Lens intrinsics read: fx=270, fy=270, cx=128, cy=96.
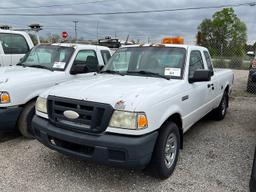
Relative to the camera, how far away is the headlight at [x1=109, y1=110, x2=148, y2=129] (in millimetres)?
2863

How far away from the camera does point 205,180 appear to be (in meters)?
3.47

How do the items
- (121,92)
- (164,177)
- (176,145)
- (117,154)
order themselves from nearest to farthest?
(117,154) → (121,92) → (164,177) → (176,145)

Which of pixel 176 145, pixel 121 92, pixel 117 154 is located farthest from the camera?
pixel 176 145

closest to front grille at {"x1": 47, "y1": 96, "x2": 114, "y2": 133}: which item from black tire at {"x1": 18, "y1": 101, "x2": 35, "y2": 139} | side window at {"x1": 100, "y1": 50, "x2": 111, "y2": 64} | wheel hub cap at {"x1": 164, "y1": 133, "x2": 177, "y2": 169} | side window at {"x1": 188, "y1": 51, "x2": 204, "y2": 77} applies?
wheel hub cap at {"x1": 164, "y1": 133, "x2": 177, "y2": 169}

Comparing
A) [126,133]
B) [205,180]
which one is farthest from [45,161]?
[205,180]

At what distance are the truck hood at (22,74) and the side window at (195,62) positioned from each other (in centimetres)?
258

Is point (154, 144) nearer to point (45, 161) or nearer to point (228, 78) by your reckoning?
point (45, 161)

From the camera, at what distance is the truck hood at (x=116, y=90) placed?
2.98 m

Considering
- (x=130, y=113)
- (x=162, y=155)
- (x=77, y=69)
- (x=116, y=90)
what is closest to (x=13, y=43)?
(x=77, y=69)

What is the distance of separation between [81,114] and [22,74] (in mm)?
2261

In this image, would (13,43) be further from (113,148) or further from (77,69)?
(113,148)

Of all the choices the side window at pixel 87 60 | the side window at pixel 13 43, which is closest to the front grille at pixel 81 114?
the side window at pixel 87 60

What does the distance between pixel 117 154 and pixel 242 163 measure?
213cm

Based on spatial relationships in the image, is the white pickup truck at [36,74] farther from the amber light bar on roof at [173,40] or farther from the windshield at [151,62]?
the amber light bar on roof at [173,40]
